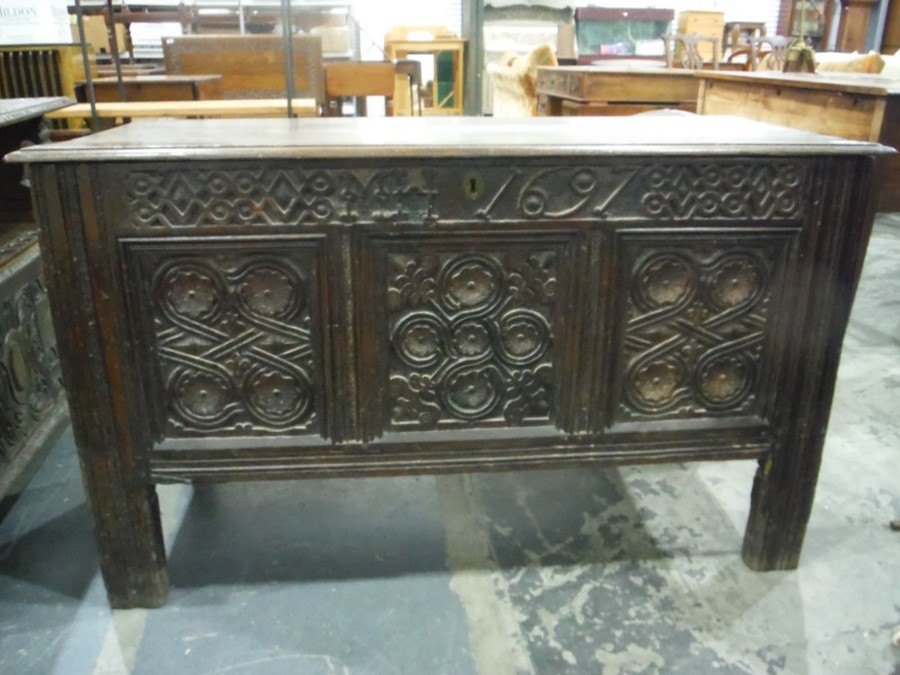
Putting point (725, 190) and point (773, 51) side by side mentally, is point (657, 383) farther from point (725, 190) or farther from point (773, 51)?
point (773, 51)

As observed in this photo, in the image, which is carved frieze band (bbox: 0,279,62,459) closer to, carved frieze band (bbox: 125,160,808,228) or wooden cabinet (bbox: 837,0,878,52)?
carved frieze band (bbox: 125,160,808,228)

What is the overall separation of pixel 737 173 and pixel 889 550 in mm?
797

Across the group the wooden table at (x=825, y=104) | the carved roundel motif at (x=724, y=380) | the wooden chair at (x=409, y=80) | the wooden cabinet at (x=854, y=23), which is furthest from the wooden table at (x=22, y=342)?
the wooden cabinet at (x=854, y=23)

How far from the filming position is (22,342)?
1578 millimetres

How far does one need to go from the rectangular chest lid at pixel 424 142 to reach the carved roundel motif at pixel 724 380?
0.33m

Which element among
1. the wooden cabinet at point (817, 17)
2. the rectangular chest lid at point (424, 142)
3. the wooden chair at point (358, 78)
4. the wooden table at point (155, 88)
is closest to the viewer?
the rectangular chest lid at point (424, 142)

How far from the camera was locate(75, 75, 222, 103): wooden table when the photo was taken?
3.59 meters

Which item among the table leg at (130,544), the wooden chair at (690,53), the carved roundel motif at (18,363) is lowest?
the table leg at (130,544)

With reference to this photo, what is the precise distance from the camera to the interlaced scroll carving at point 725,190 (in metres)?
1.09

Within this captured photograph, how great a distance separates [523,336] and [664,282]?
22 cm

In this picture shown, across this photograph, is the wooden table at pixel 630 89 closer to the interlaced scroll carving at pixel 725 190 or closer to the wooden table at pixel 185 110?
the wooden table at pixel 185 110

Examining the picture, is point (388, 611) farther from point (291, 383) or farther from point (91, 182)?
point (91, 182)

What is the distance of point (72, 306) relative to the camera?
1.07 m

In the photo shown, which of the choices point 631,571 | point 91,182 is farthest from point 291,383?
point 631,571
